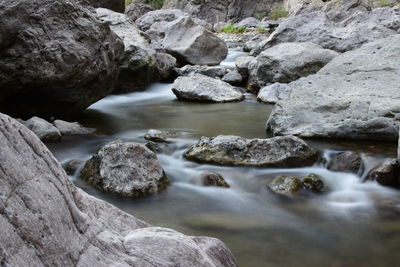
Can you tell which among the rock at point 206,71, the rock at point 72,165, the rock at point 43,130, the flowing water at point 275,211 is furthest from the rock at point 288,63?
the rock at point 72,165

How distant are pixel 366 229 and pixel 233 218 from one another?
1136mm

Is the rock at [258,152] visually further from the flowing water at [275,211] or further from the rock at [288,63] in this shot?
the rock at [288,63]

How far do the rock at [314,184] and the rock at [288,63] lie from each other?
219 inches

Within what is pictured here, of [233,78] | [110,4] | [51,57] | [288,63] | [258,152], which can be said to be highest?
[110,4]

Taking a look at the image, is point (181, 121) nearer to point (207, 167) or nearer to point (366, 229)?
point (207, 167)

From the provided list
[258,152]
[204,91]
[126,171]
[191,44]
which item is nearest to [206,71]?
[191,44]

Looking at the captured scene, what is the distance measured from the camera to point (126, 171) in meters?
4.35

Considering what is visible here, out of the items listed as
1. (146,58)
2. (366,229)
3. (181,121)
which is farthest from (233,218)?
(146,58)

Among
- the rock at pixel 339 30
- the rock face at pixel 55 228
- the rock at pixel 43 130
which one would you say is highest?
the rock face at pixel 55 228

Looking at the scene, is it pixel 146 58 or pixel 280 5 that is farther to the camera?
pixel 280 5

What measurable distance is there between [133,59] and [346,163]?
5.76 metres

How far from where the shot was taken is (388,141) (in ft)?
19.1

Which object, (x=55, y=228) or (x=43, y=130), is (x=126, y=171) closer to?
(x=43, y=130)

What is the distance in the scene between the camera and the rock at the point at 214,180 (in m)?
4.73
